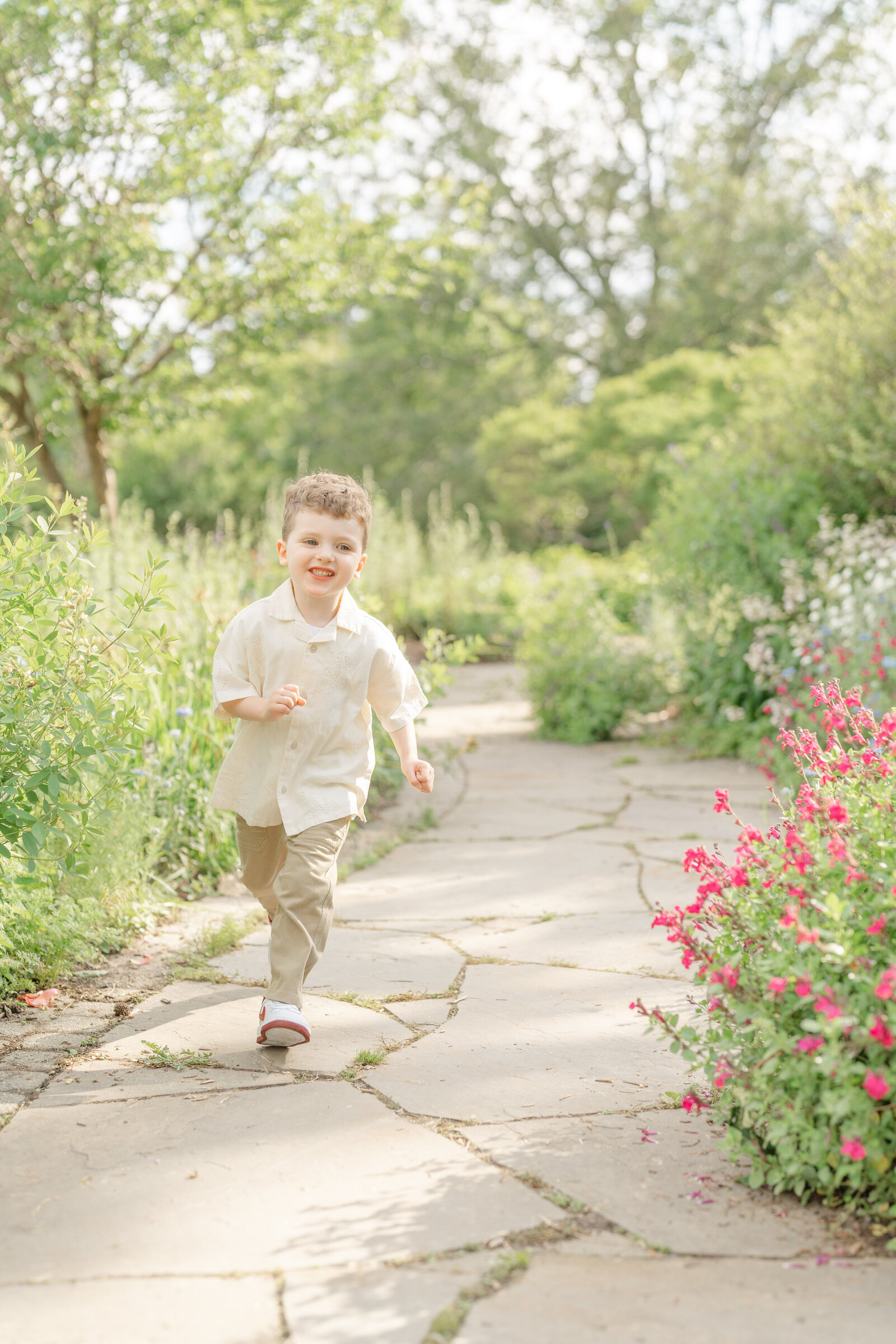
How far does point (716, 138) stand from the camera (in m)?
20.3

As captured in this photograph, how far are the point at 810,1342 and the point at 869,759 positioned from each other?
46.8 inches

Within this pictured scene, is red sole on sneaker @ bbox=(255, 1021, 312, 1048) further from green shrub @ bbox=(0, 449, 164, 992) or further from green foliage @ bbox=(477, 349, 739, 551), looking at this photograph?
green foliage @ bbox=(477, 349, 739, 551)

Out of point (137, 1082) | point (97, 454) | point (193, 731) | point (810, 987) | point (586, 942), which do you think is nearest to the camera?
point (810, 987)

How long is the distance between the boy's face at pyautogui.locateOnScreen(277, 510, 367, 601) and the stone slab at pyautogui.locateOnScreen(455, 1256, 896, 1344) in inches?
62.8

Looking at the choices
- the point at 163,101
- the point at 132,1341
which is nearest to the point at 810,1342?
the point at 132,1341

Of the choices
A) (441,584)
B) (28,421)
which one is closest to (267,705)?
(28,421)

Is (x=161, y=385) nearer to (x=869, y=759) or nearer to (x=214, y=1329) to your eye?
(x=869, y=759)

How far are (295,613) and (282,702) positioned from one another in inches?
11.7

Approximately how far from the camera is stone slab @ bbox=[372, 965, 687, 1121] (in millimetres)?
2324

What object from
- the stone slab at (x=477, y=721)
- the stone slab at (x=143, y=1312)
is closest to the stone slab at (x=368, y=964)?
the stone slab at (x=143, y=1312)

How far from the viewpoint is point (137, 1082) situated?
241 centimetres

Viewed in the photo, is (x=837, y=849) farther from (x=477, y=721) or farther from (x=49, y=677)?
(x=477, y=721)

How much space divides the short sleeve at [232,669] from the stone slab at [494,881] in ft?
3.78

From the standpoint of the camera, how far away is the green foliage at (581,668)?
22.3 feet
